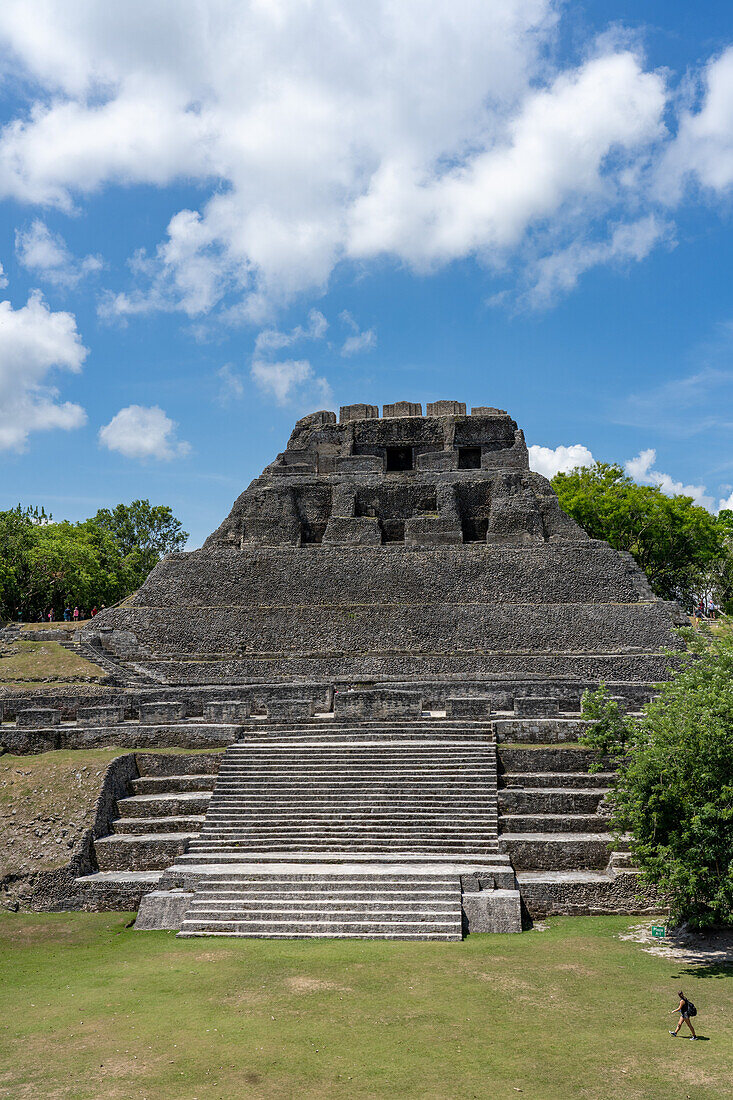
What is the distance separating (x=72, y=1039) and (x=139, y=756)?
25.0ft

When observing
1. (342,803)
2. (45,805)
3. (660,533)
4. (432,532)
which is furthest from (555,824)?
(660,533)

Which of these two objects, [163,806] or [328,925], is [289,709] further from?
→ [328,925]

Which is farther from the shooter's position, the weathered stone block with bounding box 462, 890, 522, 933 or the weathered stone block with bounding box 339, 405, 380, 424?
the weathered stone block with bounding box 339, 405, 380, 424

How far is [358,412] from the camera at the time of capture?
36.0 metres

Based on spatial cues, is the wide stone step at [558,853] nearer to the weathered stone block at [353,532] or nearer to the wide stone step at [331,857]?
the wide stone step at [331,857]

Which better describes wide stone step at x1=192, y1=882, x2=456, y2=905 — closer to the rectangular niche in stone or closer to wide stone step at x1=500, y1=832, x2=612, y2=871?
wide stone step at x1=500, y1=832, x2=612, y2=871

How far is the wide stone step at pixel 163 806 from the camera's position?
14.1m

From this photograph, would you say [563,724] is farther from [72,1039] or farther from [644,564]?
[644,564]

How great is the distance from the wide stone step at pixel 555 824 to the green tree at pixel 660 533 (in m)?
29.8

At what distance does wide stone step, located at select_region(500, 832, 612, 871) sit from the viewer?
41.4ft

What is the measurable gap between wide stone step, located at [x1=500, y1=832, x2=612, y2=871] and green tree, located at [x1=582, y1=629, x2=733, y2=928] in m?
1.66

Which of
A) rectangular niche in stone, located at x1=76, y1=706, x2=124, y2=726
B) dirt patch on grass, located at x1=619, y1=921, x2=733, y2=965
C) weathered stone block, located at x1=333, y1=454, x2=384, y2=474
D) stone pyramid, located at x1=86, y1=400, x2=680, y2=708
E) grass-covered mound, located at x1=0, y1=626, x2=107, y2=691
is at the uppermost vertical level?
weathered stone block, located at x1=333, y1=454, x2=384, y2=474

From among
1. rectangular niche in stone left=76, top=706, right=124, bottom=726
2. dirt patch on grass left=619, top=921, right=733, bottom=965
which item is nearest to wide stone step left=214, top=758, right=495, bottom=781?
rectangular niche in stone left=76, top=706, right=124, bottom=726

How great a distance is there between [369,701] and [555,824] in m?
4.69
